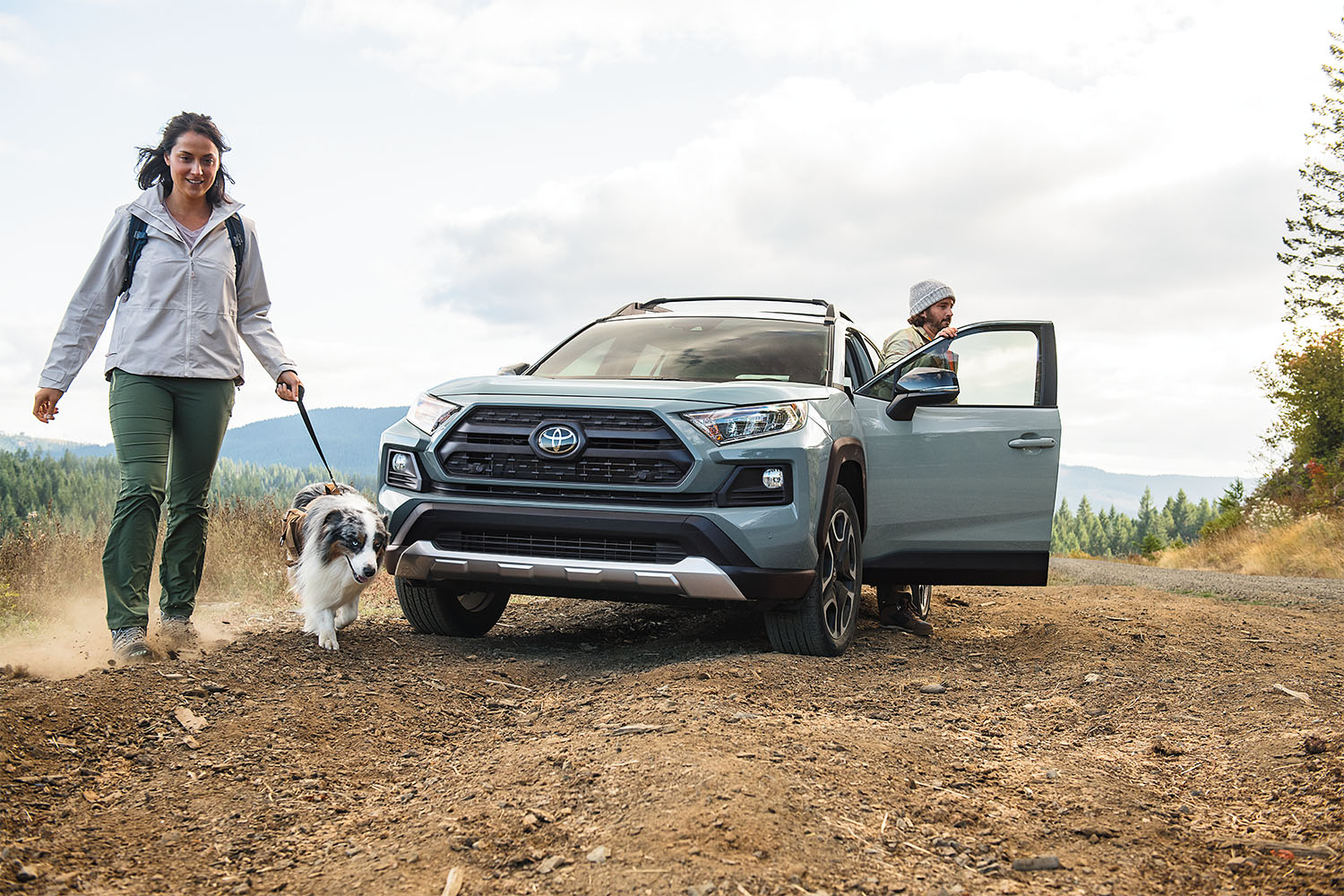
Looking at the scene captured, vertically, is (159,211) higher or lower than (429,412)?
higher

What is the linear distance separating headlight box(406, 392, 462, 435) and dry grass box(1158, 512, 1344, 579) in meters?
17.8

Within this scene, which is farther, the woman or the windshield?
the windshield

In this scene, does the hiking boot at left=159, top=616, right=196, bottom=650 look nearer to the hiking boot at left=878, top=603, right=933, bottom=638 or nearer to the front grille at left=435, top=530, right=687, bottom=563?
the front grille at left=435, top=530, right=687, bottom=563

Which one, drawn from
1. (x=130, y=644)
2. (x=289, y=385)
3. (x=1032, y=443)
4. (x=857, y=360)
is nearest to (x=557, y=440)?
(x=289, y=385)

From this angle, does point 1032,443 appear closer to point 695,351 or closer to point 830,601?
point 830,601

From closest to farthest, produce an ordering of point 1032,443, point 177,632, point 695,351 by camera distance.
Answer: point 177,632
point 695,351
point 1032,443

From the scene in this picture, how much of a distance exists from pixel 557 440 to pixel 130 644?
2316mm

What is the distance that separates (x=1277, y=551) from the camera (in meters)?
22.7

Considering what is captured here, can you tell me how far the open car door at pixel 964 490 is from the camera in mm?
6516

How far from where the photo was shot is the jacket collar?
559 cm

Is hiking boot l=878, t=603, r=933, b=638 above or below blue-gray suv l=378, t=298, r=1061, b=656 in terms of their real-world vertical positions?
below

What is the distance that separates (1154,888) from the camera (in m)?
2.95

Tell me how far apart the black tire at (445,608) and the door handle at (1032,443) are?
3250 mm

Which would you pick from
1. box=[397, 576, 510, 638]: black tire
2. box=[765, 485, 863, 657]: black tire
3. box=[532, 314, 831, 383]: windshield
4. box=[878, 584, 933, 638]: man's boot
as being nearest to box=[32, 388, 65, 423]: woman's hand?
box=[397, 576, 510, 638]: black tire
